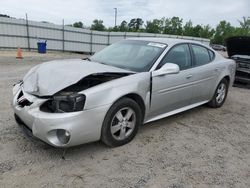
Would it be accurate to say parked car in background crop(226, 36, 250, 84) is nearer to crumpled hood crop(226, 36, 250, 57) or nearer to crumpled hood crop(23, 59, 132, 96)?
crumpled hood crop(226, 36, 250, 57)

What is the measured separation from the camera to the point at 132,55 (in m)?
4.14

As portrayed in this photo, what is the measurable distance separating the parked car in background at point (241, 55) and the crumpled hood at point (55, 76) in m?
5.47

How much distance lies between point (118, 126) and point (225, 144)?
1690 millimetres

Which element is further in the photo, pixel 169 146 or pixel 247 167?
pixel 169 146

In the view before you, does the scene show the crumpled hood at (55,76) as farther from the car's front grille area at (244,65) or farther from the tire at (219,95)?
the car's front grille area at (244,65)

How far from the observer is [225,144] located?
12.3 feet

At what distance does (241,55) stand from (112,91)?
626 centimetres

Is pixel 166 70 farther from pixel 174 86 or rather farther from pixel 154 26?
pixel 154 26

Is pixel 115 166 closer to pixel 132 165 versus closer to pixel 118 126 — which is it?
pixel 132 165

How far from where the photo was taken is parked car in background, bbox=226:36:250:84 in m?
7.52

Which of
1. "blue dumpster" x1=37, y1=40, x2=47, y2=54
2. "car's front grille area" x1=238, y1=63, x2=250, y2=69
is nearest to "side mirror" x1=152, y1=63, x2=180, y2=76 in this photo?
"car's front grille area" x1=238, y1=63, x2=250, y2=69

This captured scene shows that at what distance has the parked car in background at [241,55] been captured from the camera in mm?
7523

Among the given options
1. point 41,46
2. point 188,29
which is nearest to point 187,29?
point 188,29

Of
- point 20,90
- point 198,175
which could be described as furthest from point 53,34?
point 198,175
